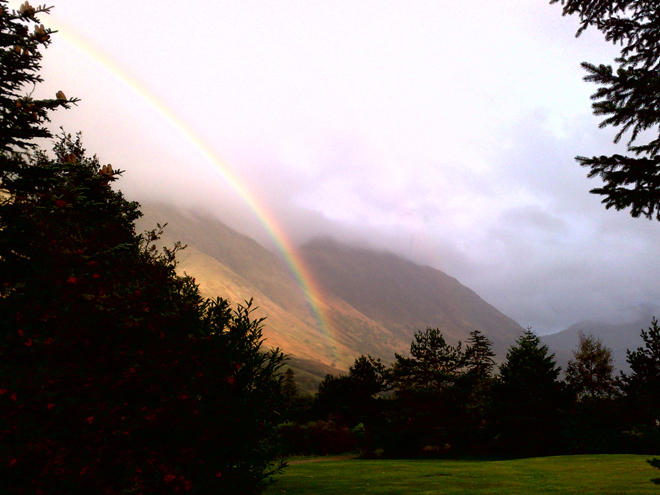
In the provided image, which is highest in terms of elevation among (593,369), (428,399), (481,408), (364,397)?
(593,369)

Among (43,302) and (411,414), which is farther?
(411,414)

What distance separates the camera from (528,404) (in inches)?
2053

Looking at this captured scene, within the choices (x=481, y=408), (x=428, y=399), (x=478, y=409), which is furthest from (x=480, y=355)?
(x=428, y=399)

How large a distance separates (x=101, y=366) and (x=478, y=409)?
5781 centimetres

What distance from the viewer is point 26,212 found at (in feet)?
40.5

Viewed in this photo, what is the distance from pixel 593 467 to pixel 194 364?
113 ft

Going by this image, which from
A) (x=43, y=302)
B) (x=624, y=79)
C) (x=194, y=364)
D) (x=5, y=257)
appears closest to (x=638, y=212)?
(x=624, y=79)

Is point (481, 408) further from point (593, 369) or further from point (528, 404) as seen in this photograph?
point (593, 369)

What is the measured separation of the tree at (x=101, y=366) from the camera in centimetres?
911

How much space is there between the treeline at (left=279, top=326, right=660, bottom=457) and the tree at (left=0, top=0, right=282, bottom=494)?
36.2 meters

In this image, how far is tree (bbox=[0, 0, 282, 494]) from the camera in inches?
359

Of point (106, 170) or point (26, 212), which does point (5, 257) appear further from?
point (106, 170)

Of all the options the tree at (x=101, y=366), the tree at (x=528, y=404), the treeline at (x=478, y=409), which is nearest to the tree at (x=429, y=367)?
the treeline at (x=478, y=409)

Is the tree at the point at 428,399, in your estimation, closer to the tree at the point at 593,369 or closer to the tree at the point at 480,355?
the tree at the point at 480,355
